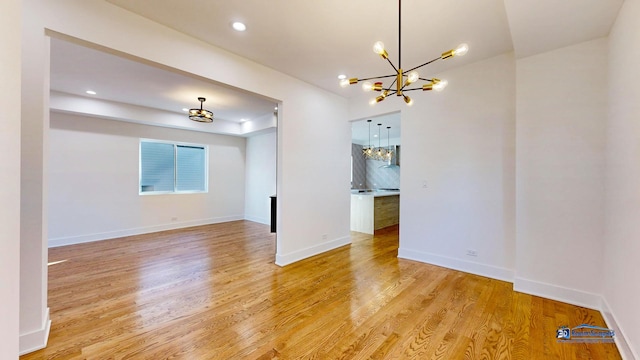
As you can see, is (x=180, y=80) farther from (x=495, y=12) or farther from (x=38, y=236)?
(x=495, y=12)

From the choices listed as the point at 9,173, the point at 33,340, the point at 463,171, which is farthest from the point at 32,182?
the point at 463,171

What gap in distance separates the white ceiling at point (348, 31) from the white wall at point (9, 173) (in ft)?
5.50

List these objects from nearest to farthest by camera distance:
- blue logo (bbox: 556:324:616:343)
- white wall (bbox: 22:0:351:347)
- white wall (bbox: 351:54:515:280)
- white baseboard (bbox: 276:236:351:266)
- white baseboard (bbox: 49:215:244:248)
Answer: white wall (bbox: 22:0:351:347) → blue logo (bbox: 556:324:616:343) → white wall (bbox: 351:54:515:280) → white baseboard (bbox: 276:236:351:266) → white baseboard (bbox: 49:215:244:248)

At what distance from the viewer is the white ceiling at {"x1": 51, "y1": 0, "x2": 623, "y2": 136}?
2266 mm

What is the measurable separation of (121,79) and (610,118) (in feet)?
20.2

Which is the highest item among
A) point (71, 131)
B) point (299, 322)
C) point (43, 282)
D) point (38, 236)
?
point (71, 131)

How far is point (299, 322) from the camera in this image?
2318 millimetres

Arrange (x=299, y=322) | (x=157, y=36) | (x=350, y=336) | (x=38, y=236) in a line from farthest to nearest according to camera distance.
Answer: (x=157, y=36) < (x=299, y=322) < (x=350, y=336) < (x=38, y=236)

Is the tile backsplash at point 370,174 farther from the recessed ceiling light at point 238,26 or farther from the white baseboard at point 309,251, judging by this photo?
the recessed ceiling light at point 238,26

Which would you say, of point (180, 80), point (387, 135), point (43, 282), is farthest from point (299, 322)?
point (387, 135)

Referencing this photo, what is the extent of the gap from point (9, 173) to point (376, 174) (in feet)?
30.9

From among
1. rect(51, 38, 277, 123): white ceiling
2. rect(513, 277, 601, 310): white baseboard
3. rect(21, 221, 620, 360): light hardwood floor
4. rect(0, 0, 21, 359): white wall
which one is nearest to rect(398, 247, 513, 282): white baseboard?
rect(21, 221, 620, 360): light hardwood floor

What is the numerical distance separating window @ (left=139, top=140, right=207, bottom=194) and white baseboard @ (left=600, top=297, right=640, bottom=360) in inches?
299

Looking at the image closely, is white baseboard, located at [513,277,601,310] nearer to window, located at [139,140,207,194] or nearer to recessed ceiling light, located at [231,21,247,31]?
recessed ceiling light, located at [231,21,247,31]
